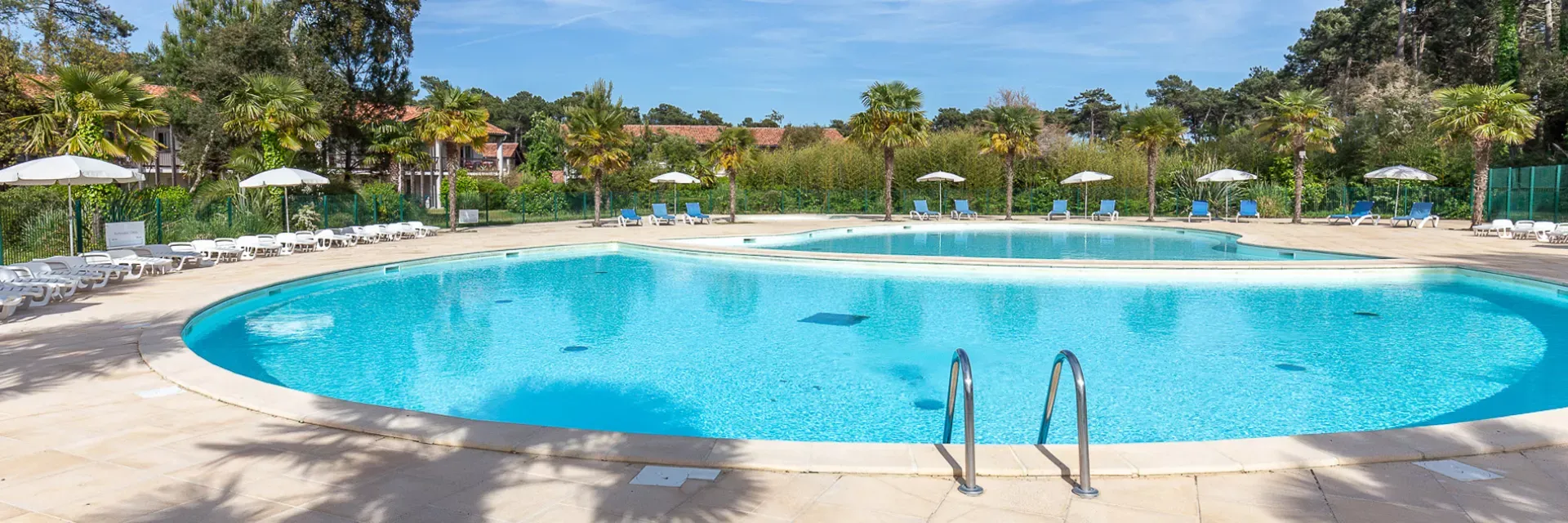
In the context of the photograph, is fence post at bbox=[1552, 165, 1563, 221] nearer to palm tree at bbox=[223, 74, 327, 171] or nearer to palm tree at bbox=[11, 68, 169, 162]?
palm tree at bbox=[223, 74, 327, 171]

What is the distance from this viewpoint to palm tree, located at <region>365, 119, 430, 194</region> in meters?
27.7

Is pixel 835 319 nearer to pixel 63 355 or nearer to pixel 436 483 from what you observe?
pixel 436 483

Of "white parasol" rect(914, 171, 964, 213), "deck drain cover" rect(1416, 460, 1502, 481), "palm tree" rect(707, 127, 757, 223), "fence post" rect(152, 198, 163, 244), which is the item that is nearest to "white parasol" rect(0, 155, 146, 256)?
"fence post" rect(152, 198, 163, 244)

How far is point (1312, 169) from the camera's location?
1117 inches

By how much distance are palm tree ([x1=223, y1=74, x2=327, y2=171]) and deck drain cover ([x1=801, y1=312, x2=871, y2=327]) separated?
14682 millimetres

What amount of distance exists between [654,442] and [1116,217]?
2572 cm

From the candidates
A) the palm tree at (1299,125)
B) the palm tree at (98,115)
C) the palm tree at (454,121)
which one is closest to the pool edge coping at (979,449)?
the palm tree at (98,115)

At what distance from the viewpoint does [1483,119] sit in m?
19.6

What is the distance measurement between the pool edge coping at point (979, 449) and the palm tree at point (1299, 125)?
71.0 ft

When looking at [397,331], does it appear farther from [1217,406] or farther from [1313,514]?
[1313,514]

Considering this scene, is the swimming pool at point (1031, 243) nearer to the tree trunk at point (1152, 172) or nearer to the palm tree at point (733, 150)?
the tree trunk at point (1152, 172)

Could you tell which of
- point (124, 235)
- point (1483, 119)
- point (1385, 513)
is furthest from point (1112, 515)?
point (1483, 119)

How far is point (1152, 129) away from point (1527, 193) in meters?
8.71

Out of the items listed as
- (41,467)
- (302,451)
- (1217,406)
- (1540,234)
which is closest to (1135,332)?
(1217,406)
